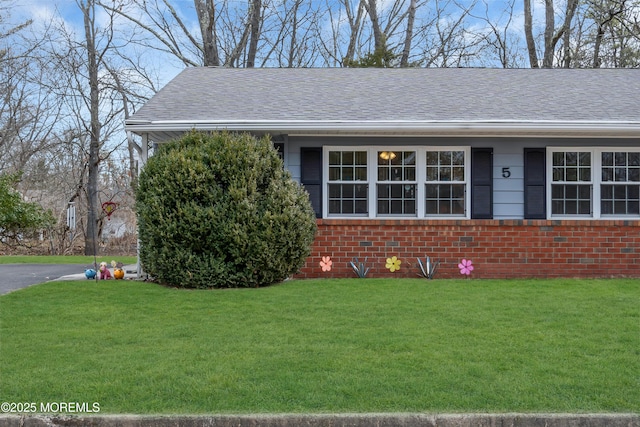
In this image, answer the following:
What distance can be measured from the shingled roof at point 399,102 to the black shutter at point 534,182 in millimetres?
441

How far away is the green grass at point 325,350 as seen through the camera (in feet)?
12.1

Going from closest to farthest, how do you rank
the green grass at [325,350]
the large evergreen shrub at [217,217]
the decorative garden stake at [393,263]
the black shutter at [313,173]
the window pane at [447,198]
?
the green grass at [325,350], the large evergreen shrub at [217,217], the decorative garden stake at [393,263], the black shutter at [313,173], the window pane at [447,198]

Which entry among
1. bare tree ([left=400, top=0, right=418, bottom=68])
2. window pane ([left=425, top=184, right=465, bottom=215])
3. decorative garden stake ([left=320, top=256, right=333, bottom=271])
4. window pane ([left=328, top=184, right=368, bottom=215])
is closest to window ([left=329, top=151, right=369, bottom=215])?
window pane ([left=328, top=184, right=368, bottom=215])

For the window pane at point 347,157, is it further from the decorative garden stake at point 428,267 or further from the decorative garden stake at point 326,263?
the decorative garden stake at point 428,267

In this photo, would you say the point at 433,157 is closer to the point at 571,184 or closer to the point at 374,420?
the point at 571,184

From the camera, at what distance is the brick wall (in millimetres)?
9719

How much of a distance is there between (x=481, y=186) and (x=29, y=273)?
28.4 ft

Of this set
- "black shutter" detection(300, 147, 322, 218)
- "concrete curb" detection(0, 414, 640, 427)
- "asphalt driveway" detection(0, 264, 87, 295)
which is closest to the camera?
"concrete curb" detection(0, 414, 640, 427)

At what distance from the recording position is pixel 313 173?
9859 mm

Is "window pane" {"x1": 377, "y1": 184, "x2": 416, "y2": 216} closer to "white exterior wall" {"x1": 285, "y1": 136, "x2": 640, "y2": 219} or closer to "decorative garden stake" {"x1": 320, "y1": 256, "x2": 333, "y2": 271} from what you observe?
"white exterior wall" {"x1": 285, "y1": 136, "x2": 640, "y2": 219}

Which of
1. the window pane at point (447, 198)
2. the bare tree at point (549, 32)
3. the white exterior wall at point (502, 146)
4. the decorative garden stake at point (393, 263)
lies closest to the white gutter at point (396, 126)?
the white exterior wall at point (502, 146)

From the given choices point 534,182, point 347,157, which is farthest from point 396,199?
point 534,182

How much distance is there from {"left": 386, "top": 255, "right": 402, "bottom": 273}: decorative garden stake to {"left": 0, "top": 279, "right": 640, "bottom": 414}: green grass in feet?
6.45

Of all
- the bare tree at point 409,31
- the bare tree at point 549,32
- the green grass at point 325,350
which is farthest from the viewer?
the bare tree at point 409,31
